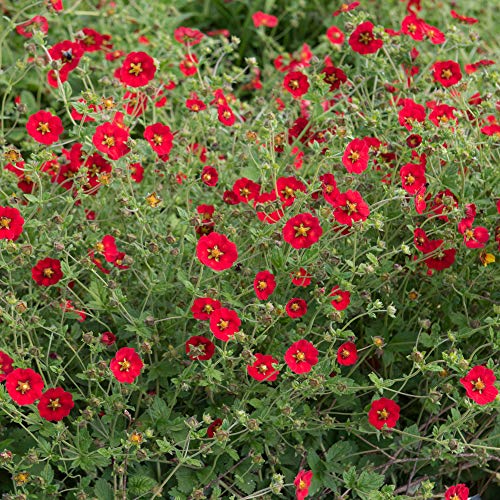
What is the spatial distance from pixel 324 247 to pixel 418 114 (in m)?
0.56

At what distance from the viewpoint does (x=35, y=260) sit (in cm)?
277

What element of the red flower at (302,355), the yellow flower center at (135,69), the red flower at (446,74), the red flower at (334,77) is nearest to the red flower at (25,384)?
the red flower at (302,355)

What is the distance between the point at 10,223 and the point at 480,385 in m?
1.28

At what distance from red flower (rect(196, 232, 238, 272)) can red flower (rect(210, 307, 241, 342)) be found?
11 cm

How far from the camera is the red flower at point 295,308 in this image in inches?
98.0

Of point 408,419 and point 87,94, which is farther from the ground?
point 87,94

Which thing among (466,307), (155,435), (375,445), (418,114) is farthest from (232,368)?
(418,114)

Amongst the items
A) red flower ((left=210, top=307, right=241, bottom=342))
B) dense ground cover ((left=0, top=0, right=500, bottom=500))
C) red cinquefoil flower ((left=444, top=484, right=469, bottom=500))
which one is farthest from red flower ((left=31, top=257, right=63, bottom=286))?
red cinquefoil flower ((left=444, top=484, right=469, bottom=500))

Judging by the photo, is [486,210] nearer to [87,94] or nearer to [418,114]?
[418,114]

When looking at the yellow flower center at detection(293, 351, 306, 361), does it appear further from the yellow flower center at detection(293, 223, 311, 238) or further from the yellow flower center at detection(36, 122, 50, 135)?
the yellow flower center at detection(36, 122, 50, 135)

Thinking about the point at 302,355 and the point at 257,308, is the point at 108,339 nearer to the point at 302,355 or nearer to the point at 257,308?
the point at 257,308

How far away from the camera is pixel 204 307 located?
7.94 ft

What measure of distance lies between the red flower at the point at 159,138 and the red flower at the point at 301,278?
563 millimetres

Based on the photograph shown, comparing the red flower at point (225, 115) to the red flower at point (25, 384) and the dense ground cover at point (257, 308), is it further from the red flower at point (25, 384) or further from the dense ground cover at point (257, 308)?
the red flower at point (25, 384)
